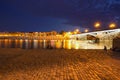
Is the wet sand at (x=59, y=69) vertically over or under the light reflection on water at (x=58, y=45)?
under

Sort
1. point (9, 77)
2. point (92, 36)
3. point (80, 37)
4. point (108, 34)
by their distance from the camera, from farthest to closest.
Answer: point (80, 37) < point (92, 36) < point (108, 34) < point (9, 77)

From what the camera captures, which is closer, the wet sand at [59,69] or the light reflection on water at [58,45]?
the wet sand at [59,69]

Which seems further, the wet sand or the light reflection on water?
the light reflection on water

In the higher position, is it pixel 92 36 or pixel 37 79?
pixel 92 36

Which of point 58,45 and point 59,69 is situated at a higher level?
point 58,45

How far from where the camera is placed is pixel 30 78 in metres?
10.1

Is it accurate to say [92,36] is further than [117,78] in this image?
Yes

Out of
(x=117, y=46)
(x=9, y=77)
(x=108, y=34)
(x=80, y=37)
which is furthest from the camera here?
(x=80, y=37)

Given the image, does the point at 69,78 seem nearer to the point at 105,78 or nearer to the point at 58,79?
the point at 58,79

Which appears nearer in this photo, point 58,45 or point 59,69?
point 59,69

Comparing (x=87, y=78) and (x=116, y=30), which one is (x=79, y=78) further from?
(x=116, y=30)

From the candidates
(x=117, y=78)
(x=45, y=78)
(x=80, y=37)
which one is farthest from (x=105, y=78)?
(x=80, y=37)

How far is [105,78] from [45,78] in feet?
10.8

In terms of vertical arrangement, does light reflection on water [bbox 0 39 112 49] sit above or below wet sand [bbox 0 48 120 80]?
above
